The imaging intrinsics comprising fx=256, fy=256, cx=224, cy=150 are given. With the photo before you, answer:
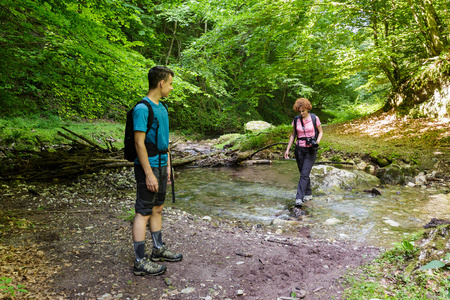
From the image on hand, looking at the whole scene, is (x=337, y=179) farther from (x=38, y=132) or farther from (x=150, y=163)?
(x=38, y=132)

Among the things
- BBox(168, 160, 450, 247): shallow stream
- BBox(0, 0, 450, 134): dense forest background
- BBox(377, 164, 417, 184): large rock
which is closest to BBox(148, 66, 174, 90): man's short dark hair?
BBox(0, 0, 450, 134): dense forest background

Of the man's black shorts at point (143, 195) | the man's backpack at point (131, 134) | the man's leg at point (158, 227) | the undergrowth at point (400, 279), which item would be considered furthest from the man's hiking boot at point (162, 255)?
the undergrowth at point (400, 279)

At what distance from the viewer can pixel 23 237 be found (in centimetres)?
327

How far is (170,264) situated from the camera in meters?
2.83

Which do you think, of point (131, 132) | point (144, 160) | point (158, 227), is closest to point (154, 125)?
point (131, 132)

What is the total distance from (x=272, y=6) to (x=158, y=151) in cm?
931

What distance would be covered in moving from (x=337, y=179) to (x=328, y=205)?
1858 mm

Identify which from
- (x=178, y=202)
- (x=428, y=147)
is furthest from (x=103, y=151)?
(x=428, y=147)

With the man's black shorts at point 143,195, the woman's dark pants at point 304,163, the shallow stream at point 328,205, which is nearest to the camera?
the man's black shorts at point 143,195

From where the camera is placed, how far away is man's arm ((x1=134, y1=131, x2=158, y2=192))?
2.52 m

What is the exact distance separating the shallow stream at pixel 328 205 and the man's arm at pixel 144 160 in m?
2.77

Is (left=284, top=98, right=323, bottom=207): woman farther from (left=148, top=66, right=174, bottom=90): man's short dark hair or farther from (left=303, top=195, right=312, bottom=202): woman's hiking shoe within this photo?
(left=148, top=66, right=174, bottom=90): man's short dark hair

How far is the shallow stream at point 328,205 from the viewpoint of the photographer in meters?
4.35

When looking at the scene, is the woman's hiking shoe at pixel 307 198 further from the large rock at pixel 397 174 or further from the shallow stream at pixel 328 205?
the large rock at pixel 397 174
